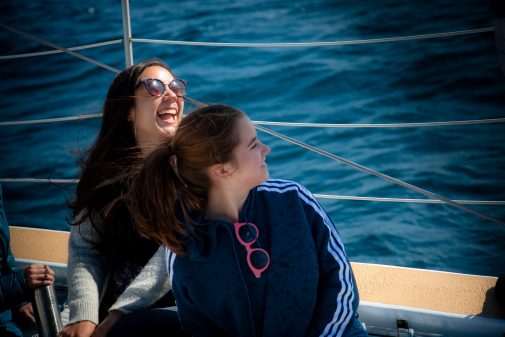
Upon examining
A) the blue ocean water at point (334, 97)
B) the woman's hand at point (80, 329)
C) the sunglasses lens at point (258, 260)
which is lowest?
the blue ocean water at point (334, 97)

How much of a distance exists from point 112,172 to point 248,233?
0.43 metres

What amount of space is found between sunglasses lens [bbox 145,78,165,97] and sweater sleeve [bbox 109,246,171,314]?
0.39m

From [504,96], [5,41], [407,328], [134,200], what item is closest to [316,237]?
[134,200]

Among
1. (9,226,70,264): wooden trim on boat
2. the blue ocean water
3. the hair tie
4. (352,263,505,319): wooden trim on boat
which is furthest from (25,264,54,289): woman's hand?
the blue ocean water

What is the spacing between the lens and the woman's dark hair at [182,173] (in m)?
1.22

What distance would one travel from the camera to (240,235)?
4.20 ft

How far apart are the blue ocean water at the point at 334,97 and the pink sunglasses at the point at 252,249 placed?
2.87 m

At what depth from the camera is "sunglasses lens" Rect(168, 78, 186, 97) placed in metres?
1.66

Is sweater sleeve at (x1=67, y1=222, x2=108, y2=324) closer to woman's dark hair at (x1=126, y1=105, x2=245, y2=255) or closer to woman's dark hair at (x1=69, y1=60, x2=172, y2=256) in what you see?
woman's dark hair at (x1=69, y1=60, x2=172, y2=256)

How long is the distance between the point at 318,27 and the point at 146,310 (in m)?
5.57

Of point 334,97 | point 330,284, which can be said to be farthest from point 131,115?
point 334,97

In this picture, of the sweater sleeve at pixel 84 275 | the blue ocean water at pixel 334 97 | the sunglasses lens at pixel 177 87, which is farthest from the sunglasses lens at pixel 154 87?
the blue ocean water at pixel 334 97

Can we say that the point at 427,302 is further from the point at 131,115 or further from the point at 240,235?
the point at 131,115

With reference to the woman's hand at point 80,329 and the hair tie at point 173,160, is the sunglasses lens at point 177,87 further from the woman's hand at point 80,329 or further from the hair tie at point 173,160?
the woman's hand at point 80,329
